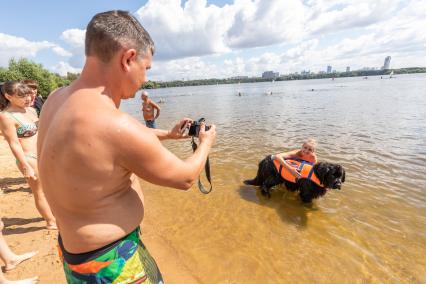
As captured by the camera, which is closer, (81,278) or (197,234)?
(81,278)

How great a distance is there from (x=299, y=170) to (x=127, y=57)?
491cm

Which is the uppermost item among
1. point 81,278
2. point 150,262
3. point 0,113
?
point 0,113

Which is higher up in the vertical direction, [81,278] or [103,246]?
[103,246]

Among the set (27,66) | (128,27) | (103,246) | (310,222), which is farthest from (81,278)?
(27,66)

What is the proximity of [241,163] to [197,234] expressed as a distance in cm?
398

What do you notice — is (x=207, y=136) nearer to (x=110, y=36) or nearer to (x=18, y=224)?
(x=110, y=36)

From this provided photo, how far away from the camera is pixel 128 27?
1443 mm

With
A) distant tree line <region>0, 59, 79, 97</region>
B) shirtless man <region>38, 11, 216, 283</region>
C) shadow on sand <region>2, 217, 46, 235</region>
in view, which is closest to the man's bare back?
shirtless man <region>38, 11, 216, 283</region>

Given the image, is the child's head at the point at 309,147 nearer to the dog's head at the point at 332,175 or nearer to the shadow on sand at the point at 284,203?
the dog's head at the point at 332,175

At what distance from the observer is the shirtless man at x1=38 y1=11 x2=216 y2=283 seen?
1.24 meters

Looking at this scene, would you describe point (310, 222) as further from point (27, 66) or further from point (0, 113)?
point (27, 66)

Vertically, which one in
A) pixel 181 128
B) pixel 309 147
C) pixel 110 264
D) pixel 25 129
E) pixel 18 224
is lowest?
pixel 18 224

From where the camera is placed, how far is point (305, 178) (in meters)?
5.41

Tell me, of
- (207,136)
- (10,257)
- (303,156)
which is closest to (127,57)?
(207,136)
